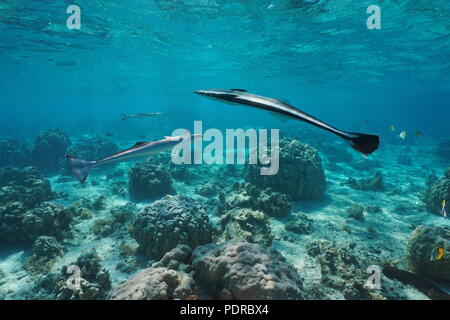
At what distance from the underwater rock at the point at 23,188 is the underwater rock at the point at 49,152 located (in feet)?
17.4

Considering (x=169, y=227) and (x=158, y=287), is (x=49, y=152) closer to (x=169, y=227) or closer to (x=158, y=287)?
(x=169, y=227)

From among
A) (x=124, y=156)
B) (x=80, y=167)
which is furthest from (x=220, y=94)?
(x=80, y=167)

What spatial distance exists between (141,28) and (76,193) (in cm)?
1489

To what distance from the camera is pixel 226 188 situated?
1213cm

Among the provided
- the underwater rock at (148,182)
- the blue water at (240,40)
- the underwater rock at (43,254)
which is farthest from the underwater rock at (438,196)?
the underwater rock at (43,254)

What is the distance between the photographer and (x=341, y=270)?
5.31 m

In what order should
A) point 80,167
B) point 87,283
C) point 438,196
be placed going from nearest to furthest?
1. point 80,167
2. point 87,283
3. point 438,196

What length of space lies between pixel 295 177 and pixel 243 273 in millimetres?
7174

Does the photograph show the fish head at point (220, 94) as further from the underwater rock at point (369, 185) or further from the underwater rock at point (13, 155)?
the underwater rock at point (13, 155)

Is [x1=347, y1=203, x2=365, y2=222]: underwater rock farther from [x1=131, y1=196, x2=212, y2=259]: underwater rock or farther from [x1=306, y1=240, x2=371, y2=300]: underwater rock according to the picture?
[x1=131, y1=196, x2=212, y2=259]: underwater rock

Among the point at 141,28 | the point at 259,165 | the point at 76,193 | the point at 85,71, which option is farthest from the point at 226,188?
the point at 85,71

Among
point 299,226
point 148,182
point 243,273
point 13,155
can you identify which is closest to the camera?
point 243,273

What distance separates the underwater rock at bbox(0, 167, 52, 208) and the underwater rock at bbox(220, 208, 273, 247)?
7381mm

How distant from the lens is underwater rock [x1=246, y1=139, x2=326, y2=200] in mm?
10062
